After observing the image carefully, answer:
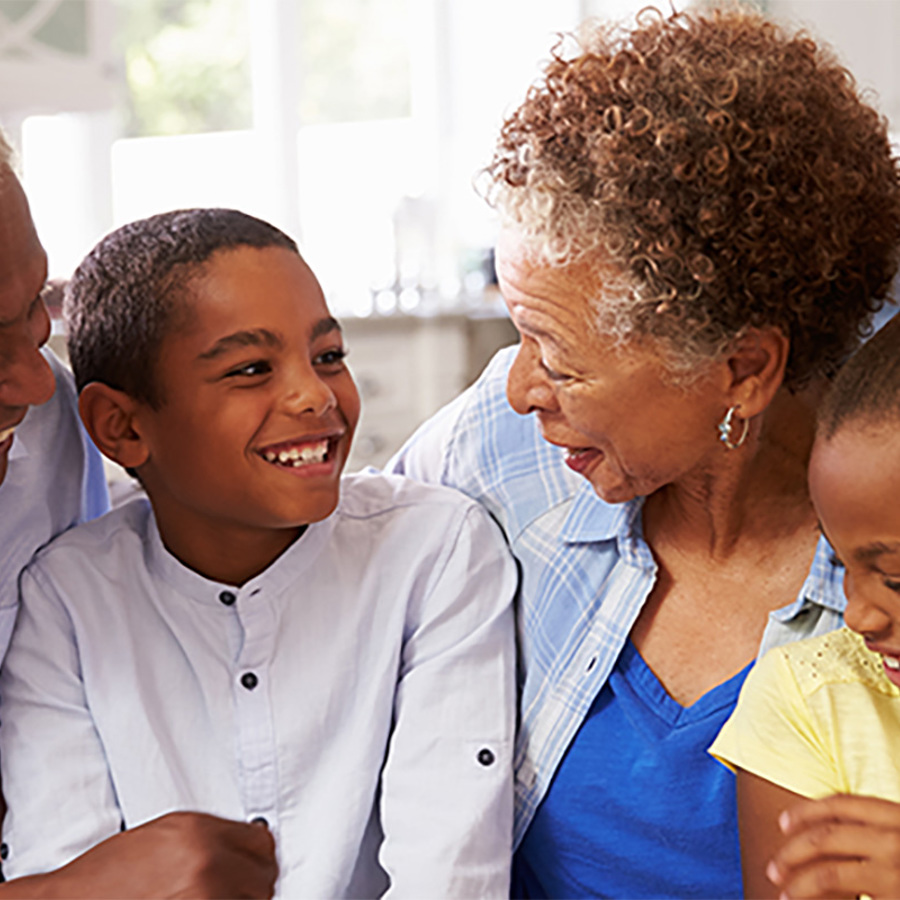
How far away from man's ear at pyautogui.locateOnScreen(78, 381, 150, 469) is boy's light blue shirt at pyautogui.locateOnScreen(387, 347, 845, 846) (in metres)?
0.39

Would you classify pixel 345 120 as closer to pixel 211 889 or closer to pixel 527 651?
pixel 527 651

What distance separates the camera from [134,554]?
151cm

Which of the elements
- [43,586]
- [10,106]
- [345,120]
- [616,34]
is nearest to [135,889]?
[43,586]

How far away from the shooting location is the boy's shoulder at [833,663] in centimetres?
118

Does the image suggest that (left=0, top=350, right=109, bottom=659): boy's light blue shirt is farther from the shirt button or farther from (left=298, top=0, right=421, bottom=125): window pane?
(left=298, top=0, right=421, bottom=125): window pane

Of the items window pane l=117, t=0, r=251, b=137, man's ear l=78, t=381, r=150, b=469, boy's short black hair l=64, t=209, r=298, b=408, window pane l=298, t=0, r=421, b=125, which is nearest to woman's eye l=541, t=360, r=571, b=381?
boy's short black hair l=64, t=209, r=298, b=408

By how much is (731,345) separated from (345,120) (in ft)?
12.5

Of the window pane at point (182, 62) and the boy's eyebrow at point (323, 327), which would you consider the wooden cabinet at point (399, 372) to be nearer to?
the window pane at point (182, 62)

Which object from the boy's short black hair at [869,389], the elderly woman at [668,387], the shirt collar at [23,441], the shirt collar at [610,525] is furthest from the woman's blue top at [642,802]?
the shirt collar at [23,441]

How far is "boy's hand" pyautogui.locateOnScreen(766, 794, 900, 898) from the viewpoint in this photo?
99 centimetres

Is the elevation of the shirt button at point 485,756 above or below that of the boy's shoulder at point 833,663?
below

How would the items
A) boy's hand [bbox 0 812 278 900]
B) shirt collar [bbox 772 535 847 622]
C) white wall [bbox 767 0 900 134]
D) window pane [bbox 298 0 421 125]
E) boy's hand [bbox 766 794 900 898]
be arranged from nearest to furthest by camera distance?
boy's hand [bbox 766 794 900 898] < boy's hand [bbox 0 812 278 900] < shirt collar [bbox 772 535 847 622] < window pane [bbox 298 0 421 125] < white wall [bbox 767 0 900 134]

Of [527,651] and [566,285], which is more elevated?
[566,285]

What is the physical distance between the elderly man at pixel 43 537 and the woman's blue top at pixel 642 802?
34cm
